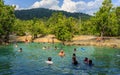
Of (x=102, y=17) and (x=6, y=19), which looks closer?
(x=102, y=17)

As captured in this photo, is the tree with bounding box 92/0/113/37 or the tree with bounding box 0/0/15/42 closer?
the tree with bounding box 92/0/113/37

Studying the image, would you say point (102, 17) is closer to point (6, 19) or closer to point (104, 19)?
point (104, 19)

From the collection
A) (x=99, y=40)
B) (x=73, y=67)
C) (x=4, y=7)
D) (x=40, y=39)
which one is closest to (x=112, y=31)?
(x=99, y=40)

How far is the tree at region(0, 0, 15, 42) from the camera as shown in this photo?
126 metres

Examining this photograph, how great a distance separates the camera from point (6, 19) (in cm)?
12812

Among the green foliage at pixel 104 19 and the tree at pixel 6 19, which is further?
the tree at pixel 6 19

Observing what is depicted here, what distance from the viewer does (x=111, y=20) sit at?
4897 inches

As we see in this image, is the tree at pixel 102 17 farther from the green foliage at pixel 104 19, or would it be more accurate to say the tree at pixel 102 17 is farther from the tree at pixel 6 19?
the tree at pixel 6 19

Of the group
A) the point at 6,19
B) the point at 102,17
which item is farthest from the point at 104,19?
the point at 6,19

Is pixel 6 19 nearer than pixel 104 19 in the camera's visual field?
No

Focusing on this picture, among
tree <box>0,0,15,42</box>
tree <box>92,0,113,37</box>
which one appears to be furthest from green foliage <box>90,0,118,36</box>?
tree <box>0,0,15,42</box>

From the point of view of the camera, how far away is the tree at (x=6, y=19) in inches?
4978

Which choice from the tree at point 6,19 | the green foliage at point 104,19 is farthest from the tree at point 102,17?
the tree at point 6,19

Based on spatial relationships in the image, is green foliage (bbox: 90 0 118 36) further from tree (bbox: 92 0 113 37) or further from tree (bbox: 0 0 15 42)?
tree (bbox: 0 0 15 42)
